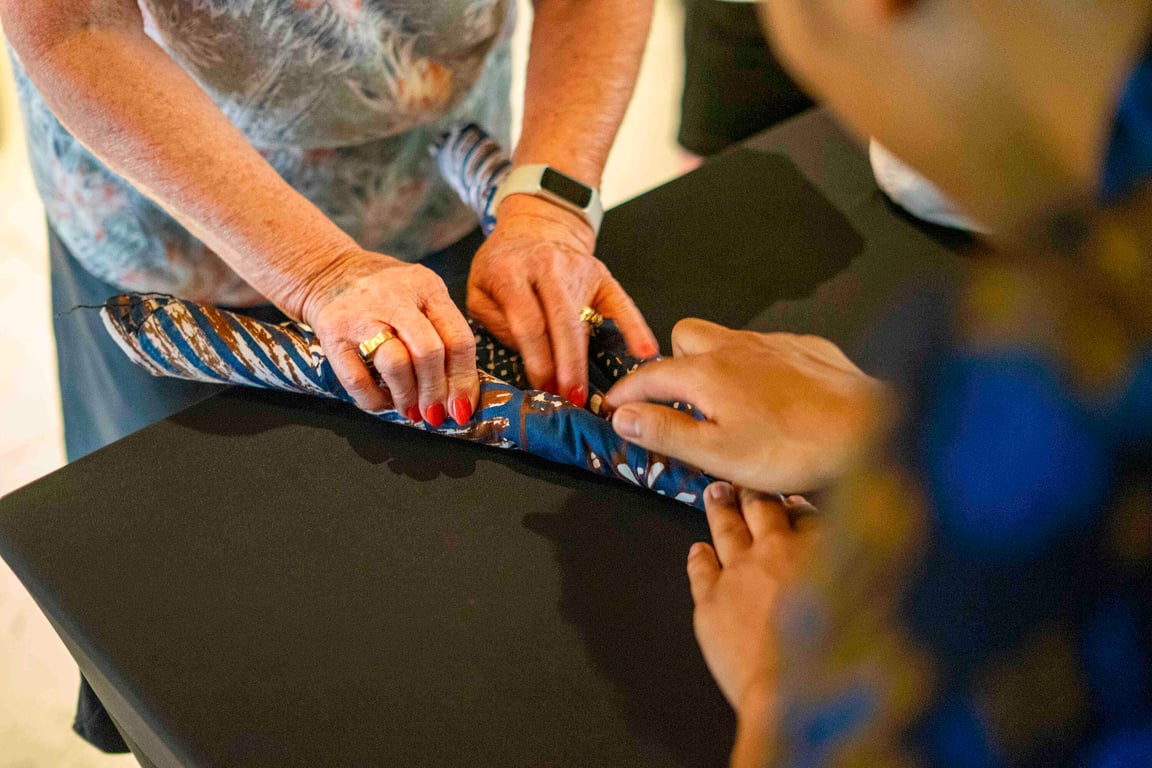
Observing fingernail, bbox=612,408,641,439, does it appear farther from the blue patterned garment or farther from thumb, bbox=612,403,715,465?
the blue patterned garment

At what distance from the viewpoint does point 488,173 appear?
939 millimetres

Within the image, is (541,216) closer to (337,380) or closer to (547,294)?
(547,294)

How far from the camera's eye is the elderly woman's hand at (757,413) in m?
0.59

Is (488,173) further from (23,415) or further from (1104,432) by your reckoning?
(23,415)

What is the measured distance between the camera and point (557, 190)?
34.3 inches

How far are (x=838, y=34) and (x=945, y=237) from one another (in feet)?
2.69

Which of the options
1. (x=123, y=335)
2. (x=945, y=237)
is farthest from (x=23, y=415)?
(x=945, y=237)

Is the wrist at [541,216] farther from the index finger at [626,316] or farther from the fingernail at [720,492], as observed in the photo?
the fingernail at [720,492]

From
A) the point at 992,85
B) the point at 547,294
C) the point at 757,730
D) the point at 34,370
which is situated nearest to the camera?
the point at 992,85

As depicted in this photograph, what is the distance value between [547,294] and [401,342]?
0.16 m

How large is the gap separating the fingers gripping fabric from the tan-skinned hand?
0.20ft

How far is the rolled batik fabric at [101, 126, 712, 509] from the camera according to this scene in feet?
2.22

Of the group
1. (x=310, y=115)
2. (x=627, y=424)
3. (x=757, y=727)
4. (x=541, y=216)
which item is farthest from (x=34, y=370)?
(x=757, y=727)

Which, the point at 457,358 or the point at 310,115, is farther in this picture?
the point at 310,115
